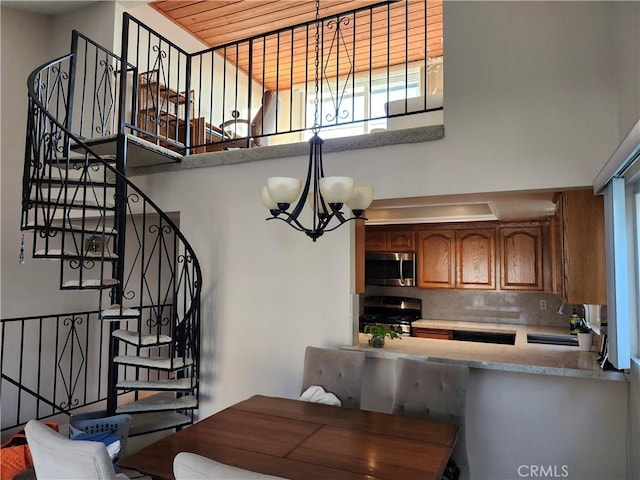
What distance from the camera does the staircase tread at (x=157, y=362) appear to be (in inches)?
124

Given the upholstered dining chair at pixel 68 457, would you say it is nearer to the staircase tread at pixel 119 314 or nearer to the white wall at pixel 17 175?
the staircase tread at pixel 119 314

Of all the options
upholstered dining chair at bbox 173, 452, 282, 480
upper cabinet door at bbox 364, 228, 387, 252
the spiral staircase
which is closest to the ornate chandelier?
upholstered dining chair at bbox 173, 452, 282, 480

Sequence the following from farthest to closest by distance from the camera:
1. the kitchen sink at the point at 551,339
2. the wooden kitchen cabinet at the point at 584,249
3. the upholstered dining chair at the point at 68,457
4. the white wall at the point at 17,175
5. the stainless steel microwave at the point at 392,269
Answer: the stainless steel microwave at the point at 392,269
the white wall at the point at 17,175
the kitchen sink at the point at 551,339
the wooden kitchen cabinet at the point at 584,249
the upholstered dining chair at the point at 68,457

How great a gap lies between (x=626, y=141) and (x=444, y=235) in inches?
138

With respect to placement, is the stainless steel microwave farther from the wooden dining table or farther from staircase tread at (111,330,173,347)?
the wooden dining table

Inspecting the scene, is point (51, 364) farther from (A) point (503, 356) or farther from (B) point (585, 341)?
(B) point (585, 341)

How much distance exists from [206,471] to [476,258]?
14.5ft

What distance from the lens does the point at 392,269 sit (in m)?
5.34

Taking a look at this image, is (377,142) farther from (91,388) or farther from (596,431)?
(91,388)

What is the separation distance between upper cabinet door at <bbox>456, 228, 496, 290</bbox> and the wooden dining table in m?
3.19

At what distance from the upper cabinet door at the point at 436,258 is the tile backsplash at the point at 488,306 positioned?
0.43 metres

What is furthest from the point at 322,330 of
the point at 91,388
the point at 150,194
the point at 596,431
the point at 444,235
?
the point at 91,388

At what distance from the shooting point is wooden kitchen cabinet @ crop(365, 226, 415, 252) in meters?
5.38

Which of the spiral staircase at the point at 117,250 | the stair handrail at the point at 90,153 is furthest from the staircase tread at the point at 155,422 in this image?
the stair handrail at the point at 90,153
